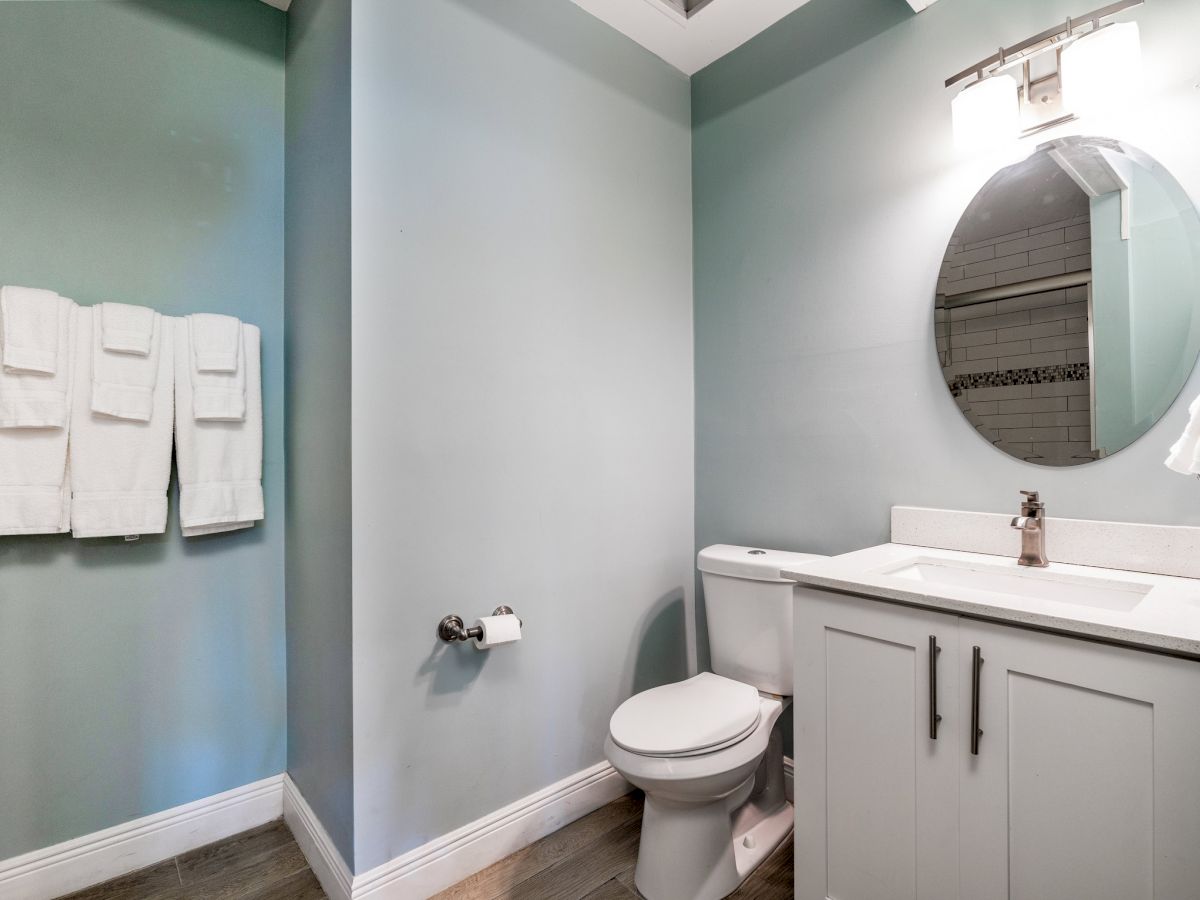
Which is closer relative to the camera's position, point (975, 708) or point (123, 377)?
point (975, 708)

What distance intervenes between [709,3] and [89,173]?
74.1 inches

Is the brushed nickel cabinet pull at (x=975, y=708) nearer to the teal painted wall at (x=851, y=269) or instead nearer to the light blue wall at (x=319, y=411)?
the teal painted wall at (x=851, y=269)

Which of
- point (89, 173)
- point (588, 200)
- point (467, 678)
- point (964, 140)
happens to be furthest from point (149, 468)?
point (964, 140)

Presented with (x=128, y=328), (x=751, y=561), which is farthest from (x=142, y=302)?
(x=751, y=561)

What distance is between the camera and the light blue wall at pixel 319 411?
147 cm

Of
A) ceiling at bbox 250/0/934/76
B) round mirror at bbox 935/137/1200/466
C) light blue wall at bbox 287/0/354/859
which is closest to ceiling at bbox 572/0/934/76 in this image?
ceiling at bbox 250/0/934/76

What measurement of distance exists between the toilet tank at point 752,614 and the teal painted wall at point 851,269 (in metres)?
0.26

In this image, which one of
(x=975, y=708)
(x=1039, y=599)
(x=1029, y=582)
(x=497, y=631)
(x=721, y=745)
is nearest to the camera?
(x=975, y=708)

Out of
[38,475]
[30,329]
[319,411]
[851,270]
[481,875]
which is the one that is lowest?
[481,875]

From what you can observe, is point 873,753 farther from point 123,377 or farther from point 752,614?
point 123,377

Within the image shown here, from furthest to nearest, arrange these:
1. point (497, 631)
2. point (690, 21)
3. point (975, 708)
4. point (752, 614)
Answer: point (690, 21) → point (752, 614) → point (497, 631) → point (975, 708)

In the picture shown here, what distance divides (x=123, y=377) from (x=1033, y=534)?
2.30 metres

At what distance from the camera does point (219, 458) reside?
1.70 m

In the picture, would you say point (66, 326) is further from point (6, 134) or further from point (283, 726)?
point (283, 726)
